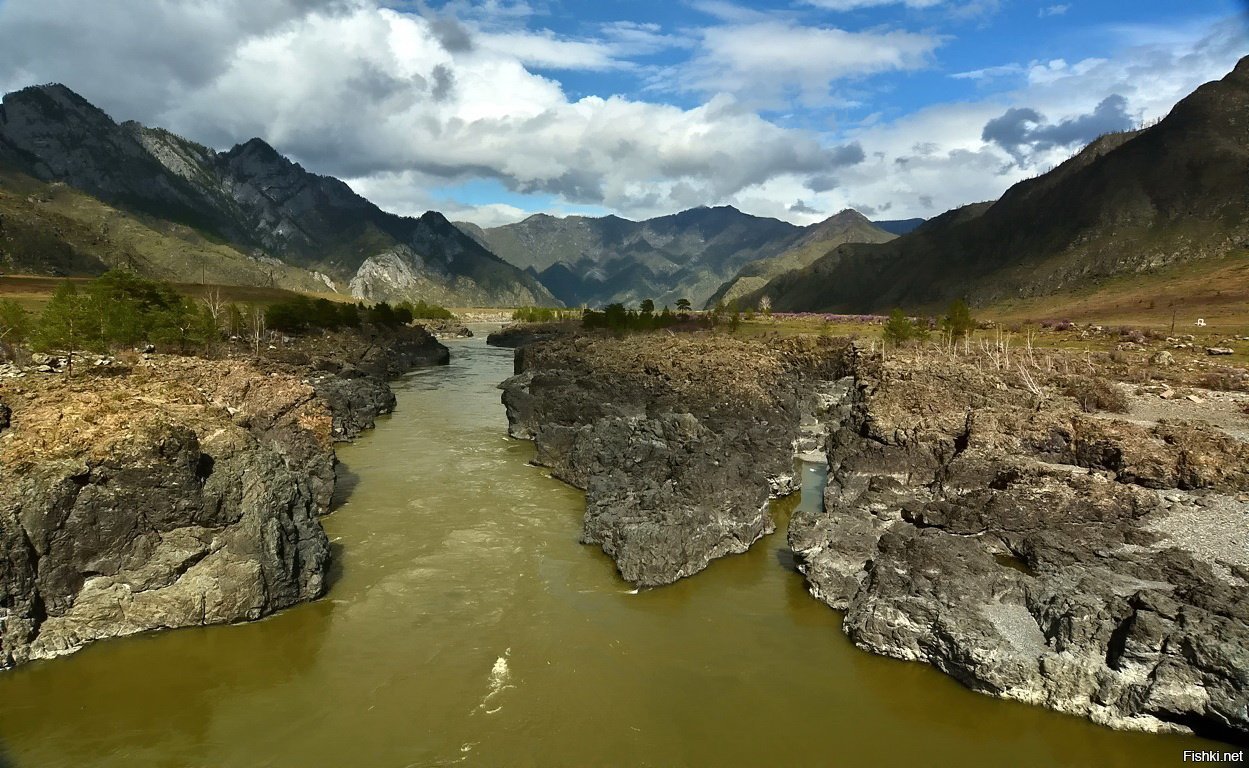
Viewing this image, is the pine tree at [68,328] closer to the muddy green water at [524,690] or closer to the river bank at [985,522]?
the river bank at [985,522]

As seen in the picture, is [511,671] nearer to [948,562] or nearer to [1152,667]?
[948,562]

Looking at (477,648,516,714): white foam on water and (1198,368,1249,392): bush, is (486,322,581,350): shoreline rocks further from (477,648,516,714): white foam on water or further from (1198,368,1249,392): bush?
(477,648,516,714): white foam on water

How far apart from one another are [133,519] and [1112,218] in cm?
16477

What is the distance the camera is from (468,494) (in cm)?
2416

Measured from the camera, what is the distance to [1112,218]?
130m

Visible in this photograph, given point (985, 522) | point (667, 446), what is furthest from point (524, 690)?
point (985, 522)

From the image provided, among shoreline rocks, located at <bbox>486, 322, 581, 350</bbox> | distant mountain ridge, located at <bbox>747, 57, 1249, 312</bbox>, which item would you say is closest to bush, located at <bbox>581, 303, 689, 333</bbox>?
shoreline rocks, located at <bbox>486, 322, 581, 350</bbox>

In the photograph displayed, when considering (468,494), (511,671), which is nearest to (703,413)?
(468,494)

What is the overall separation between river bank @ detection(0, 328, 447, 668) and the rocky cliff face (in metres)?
8.38

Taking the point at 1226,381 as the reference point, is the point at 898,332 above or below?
above

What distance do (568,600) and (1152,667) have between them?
11.7 metres

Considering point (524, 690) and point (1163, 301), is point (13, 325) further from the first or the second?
point (1163, 301)

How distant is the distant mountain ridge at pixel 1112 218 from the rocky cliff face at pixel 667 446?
Result: 113 m

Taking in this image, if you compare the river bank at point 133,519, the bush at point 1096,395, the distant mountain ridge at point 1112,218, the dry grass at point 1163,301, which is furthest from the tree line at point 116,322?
the distant mountain ridge at point 1112,218
